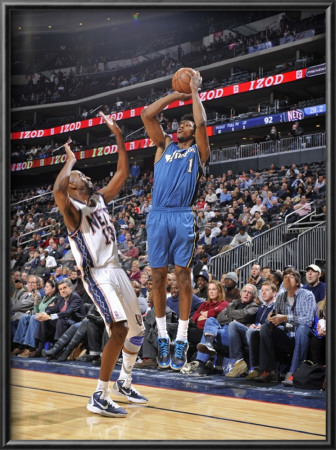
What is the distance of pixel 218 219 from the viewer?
6.88m

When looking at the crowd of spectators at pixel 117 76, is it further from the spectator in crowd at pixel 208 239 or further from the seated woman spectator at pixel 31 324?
the spectator in crowd at pixel 208 239

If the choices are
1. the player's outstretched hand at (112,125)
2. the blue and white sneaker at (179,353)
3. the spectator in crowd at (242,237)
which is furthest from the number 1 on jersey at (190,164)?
the spectator in crowd at (242,237)

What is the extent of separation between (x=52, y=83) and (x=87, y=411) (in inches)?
112

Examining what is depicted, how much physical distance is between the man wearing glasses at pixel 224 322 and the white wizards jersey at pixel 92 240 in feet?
4.95

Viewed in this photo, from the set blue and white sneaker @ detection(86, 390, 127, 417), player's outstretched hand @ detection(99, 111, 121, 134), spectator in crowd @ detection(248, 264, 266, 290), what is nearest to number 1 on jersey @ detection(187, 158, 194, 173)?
player's outstretched hand @ detection(99, 111, 121, 134)

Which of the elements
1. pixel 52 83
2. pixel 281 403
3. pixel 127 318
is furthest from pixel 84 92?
pixel 281 403

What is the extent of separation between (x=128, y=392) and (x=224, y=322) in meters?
1.46

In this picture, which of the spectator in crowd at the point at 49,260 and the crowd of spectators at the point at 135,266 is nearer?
the crowd of spectators at the point at 135,266

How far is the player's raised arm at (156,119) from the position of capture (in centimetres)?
443

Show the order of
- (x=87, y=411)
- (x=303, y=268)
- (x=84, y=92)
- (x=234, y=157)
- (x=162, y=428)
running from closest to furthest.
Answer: (x=162, y=428), (x=87, y=411), (x=84, y=92), (x=303, y=268), (x=234, y=157)

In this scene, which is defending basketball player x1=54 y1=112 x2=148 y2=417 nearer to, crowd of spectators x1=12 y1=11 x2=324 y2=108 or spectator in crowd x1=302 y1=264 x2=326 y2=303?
crowd of spectators x1=12 y1=11 x2=324 y2=108

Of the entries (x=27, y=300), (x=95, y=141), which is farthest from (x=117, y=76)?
(x=27, y=300)

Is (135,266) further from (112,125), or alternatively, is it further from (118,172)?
(112,125)

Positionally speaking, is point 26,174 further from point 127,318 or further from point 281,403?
point 281,403
